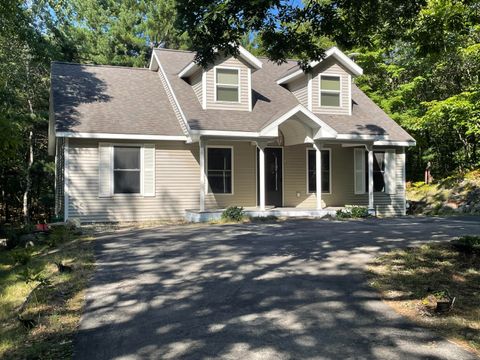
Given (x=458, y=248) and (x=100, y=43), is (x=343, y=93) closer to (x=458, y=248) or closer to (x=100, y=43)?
(x=458, y=248)

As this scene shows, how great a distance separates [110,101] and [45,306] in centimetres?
1139

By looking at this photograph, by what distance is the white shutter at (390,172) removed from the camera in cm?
1798

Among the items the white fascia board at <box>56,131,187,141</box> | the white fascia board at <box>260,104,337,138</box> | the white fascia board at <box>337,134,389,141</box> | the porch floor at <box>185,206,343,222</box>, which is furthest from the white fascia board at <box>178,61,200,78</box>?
the white fascia board at <box>337,134,389,141</box>

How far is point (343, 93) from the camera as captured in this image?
17203mm

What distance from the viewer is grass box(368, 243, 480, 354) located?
15.2 ft

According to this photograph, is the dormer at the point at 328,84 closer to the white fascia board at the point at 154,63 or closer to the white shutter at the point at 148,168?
the white fascia board at the point at 154,63

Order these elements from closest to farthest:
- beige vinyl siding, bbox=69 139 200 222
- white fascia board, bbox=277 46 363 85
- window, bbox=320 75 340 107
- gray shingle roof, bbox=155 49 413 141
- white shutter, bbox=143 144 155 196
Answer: beige vinyl siding, bbox=69 139 200 222 < gray shingle roof, bbox=155 49 413 141 < white shutter, bbox=143 144 155 196 < white fascia board, bbox=277 46 363 85 < window, bbox=320 75 340 107

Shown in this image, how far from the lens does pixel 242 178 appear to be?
639 inches

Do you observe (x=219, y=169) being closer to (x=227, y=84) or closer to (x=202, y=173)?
(x=202, y=173)

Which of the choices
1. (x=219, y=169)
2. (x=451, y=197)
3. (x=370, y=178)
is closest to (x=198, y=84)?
(x=219, y=169)

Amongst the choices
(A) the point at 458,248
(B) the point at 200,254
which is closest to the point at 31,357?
(B) the point at 200,254

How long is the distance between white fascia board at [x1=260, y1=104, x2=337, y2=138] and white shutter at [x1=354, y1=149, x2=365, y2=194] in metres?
2.94

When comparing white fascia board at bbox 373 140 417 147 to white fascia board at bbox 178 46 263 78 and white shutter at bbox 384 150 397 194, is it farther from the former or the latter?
white fascia board at bbox 178 46 263 78

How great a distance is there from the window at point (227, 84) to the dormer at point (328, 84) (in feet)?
8.44
